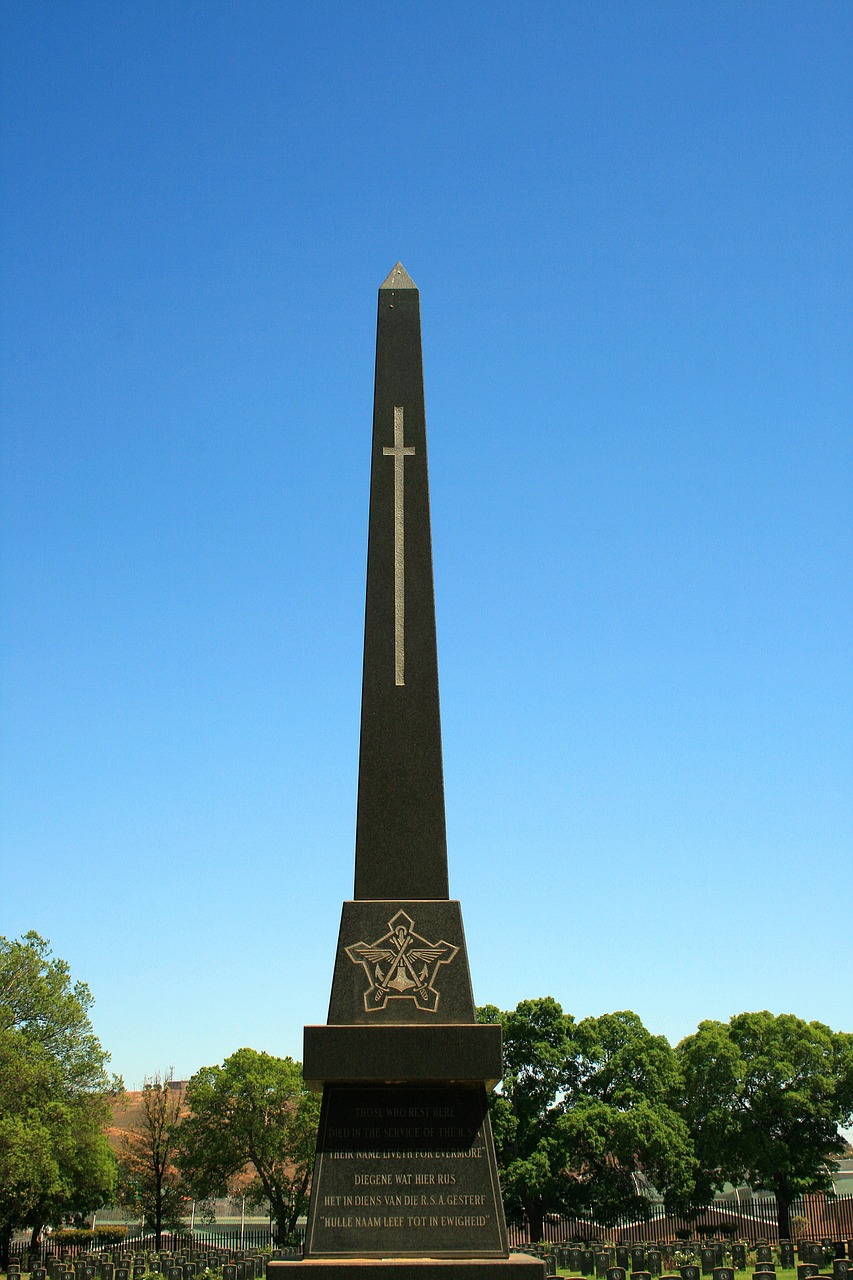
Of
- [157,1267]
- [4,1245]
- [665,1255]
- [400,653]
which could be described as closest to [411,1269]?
[400,653]

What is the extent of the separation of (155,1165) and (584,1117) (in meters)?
18.1

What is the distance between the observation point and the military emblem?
765 cm

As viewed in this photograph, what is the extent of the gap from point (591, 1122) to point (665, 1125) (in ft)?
8.59

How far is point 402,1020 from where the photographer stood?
7551 millimetres

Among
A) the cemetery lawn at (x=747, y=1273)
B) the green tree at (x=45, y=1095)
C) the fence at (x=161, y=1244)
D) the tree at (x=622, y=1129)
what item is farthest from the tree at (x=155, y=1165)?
the cemetery lawn at (x=747, y=1273)

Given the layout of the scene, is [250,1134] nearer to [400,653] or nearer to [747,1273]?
[747,1273]

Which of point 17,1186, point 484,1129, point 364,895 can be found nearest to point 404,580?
point 364,895

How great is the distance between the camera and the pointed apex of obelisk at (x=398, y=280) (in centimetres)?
1040

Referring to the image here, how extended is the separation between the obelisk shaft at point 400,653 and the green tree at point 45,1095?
2602 cm

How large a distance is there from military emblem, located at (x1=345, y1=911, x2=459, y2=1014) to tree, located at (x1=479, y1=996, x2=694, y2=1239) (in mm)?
29222

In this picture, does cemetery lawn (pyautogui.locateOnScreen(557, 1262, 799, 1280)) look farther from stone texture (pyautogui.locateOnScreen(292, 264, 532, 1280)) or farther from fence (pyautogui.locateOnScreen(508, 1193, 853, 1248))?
stone texture (pyautogui.locateOnScreen(292, 264, 532, 1280))

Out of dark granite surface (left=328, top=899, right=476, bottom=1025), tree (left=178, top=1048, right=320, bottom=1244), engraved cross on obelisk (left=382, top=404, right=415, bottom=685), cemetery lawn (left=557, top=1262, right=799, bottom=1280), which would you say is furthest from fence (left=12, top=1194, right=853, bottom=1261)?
engraved cross on obelisk (left=382, top=404, right=415, bottom=685)

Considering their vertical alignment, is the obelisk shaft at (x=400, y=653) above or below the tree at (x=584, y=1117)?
above

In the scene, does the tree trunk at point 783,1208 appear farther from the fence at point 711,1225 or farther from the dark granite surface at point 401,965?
the dark granite surface at point 401,965
